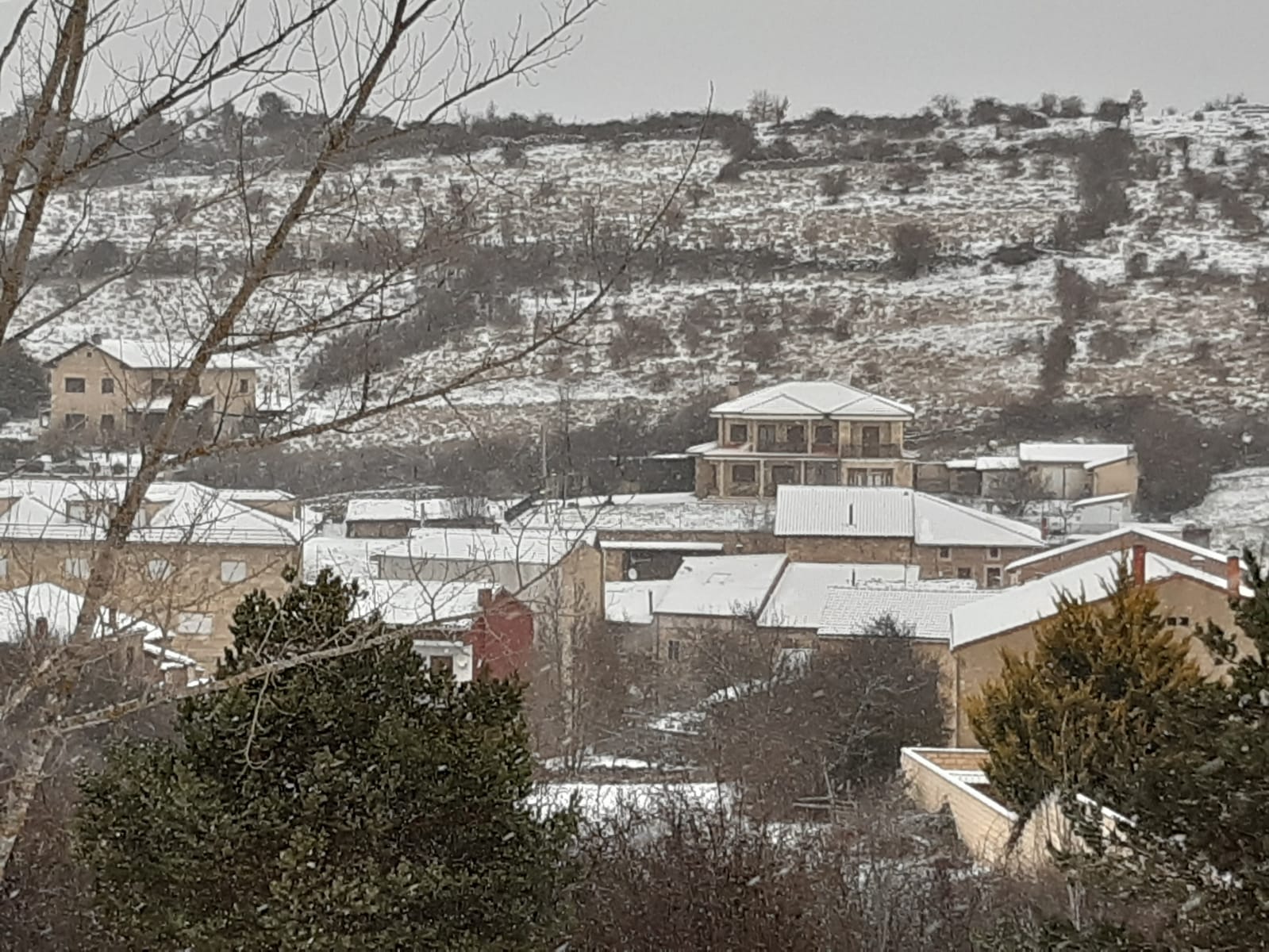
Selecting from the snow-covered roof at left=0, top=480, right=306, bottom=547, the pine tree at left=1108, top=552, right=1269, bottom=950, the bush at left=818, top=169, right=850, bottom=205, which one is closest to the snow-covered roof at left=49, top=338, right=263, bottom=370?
the snow-covered roof at left=0, top=480, right=306, bottom=547

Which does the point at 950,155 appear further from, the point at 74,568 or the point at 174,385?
the point at 174,385

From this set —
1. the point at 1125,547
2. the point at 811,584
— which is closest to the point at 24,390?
the point at 811,584

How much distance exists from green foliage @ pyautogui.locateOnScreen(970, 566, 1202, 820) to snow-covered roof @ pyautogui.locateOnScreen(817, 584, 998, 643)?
15.4 ft

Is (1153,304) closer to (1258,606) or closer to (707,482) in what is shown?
(707,482)

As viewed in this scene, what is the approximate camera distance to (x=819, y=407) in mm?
24750

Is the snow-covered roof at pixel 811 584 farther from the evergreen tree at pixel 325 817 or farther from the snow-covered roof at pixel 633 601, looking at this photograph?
the evergreen tree at pixel 325 817

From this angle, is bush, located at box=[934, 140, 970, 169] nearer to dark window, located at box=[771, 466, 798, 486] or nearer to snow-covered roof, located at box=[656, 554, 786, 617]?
dark window, located at box=[771, 466, 798, 486]

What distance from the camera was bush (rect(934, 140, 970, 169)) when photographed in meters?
51.4

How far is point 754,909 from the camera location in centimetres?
483

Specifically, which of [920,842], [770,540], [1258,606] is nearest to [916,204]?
[770,540]

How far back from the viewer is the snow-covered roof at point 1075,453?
23.6 meters

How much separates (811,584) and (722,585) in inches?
40.9

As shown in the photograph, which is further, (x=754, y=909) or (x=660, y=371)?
(x=660, y=371)

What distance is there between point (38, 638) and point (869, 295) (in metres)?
36.1
